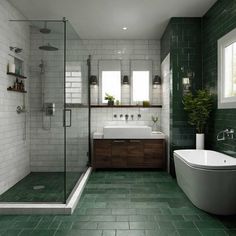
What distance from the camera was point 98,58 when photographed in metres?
5.69

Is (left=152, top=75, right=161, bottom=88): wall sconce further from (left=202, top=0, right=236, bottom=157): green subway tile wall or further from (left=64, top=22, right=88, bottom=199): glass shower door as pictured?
(left=64, top=22, right=88, bottom=199): glass shower door

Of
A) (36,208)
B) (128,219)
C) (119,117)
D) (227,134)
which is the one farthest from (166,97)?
(36,208)

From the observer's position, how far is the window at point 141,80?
5688mm

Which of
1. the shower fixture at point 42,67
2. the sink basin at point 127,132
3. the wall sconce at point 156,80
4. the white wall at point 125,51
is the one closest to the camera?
the shower fixture at point 42,67

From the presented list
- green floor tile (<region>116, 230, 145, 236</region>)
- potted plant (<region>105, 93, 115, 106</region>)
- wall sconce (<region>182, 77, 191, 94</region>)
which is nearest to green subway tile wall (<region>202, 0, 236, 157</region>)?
wall sconce (<region>182, 77, 191, 94</region>)

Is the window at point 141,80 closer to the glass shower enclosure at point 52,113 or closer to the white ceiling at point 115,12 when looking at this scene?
the white ceiling at point 115,12

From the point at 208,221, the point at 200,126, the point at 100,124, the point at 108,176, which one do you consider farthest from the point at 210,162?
the point at 100,124

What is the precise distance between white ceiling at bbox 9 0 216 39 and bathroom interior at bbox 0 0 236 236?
0.02 m

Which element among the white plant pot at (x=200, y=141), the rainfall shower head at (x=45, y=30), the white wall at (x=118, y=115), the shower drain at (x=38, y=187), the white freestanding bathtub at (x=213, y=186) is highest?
→ the rainfall shower head at (x=45, y=30)

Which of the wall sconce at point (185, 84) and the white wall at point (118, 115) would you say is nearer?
the wall sconce at point (185, 84)

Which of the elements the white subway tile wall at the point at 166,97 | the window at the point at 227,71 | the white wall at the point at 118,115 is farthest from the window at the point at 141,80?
the window at the point at 227,71

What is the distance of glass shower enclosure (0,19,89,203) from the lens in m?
3.34

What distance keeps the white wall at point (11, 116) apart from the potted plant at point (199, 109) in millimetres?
2976

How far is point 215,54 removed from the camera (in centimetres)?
395
